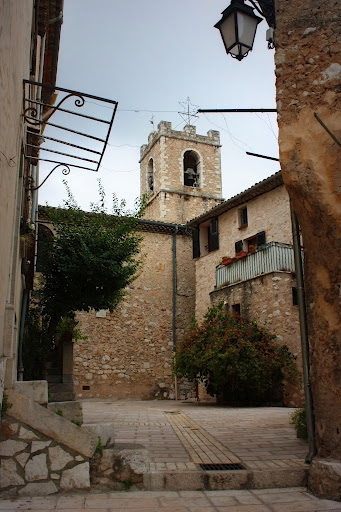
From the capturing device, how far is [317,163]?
466 centimetres

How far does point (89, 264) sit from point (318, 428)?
738 cm

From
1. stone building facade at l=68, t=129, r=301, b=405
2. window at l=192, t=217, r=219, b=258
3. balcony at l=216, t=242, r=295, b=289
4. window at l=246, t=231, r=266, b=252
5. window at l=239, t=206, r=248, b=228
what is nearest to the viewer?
balcony at l=216, t=242, r=295, b=289

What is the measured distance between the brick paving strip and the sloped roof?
12.5 m

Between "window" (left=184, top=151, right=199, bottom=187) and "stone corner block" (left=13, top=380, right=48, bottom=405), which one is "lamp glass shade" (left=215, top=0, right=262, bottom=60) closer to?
"stone corner block" (left=13, top=380, right=48, bottom=405)

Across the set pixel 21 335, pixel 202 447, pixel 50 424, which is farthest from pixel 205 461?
pixel 21 335

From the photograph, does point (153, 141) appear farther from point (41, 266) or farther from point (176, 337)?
point (41, 266)

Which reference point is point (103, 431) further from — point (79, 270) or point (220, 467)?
point (79, 270)

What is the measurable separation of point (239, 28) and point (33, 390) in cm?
476

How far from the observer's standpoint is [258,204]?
20.0 meters

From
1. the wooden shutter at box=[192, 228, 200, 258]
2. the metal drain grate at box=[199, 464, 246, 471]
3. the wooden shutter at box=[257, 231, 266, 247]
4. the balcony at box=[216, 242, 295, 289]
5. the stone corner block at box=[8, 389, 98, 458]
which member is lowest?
the metal drain grate at box=[199, 464, 246, 471]

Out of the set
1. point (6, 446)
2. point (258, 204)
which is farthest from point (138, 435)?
point (258, 204)

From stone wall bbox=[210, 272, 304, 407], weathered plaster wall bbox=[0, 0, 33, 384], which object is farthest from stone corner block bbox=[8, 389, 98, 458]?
stone wall bbox=[210, 272, 304, 407]

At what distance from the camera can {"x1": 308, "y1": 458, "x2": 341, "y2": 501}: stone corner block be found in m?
4.07

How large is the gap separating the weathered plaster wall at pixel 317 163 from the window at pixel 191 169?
29914mm
